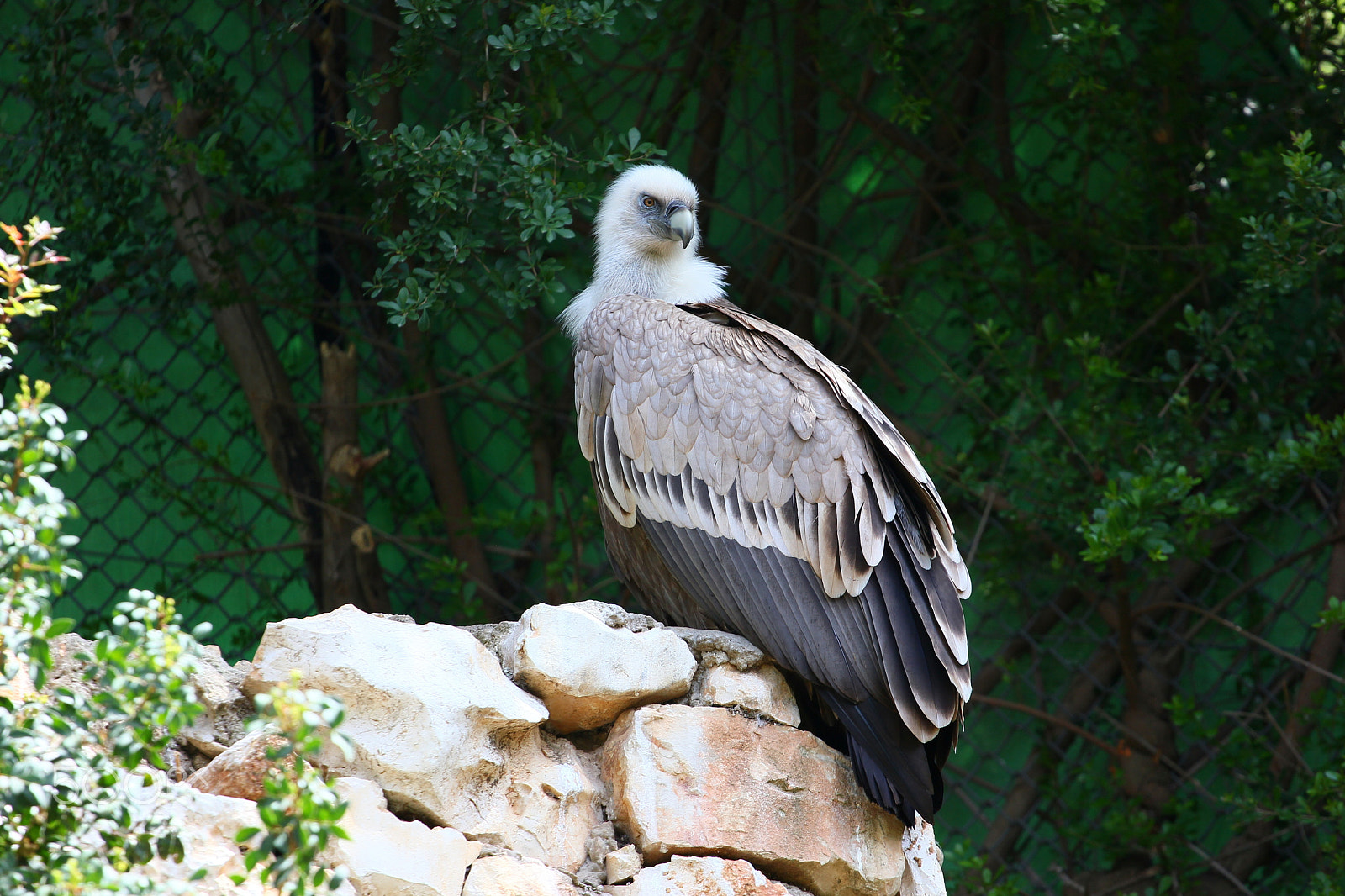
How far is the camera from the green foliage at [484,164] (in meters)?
2.96

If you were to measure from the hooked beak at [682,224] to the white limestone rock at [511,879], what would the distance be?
1.69m

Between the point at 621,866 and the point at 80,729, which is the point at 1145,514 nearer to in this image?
the point at 621,866

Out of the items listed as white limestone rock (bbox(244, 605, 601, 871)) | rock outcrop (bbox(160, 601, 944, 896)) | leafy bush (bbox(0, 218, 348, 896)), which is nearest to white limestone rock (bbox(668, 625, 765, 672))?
rock outcrop (bbox(160, 601, 944, 896))

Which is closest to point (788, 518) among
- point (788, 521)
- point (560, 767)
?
point (788, 521)

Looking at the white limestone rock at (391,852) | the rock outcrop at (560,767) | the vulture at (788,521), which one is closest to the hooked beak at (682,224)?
the vulture at (788,521)

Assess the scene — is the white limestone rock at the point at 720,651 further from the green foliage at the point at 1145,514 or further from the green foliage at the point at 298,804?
the green foliage at the point at 1145,514

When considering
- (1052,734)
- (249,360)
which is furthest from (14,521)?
(1052,734)

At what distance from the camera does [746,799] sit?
87.1 inches

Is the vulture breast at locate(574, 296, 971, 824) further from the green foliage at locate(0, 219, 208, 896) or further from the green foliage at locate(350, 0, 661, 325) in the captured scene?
the green foliage at locate(0, 219, 208, 896)

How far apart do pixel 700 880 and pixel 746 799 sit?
162 mm

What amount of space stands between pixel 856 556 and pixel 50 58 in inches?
107

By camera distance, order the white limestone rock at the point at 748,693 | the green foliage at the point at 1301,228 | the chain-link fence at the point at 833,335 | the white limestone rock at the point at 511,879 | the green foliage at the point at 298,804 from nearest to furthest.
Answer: the green foliage at the point at 298,804 < the white limestone rock at the point at 511,879 < the white limestone rock at the point at 748,693 < the green foliage at the point at 1301,228 < the chain-link fence at the point at 833,335

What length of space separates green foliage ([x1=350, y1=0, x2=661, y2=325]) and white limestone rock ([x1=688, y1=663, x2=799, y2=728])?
1080mm

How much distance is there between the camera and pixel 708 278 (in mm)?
3383
